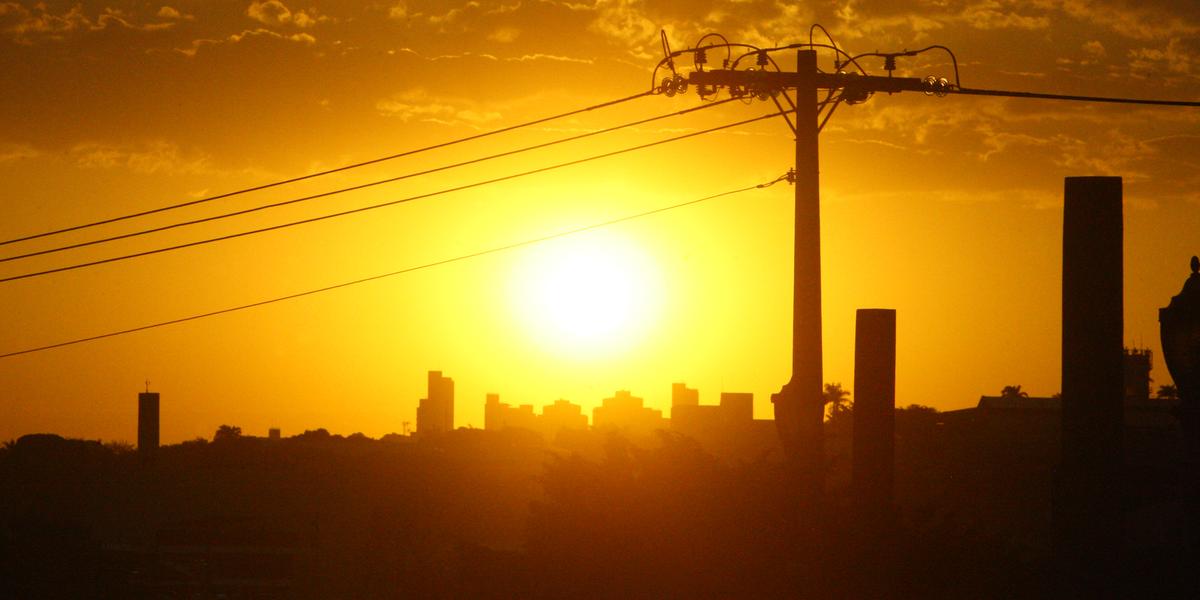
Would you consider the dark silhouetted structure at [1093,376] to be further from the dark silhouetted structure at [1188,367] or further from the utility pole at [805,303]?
the utility pole at [805,303]

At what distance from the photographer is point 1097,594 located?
14.1 meters

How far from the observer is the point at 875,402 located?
21281 millimetres

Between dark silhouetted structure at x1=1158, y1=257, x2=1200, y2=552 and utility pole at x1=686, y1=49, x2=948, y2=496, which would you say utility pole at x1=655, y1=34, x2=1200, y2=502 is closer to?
utility pole at x1=686, y1=49, x2=948, y2=496

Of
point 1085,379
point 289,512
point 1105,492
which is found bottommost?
point 289,512

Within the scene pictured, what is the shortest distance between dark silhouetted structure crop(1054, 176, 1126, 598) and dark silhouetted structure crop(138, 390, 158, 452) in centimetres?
11897

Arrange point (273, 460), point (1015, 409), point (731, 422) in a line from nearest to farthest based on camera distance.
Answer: point (1015, 409), point (273, 460), point (731, 422)

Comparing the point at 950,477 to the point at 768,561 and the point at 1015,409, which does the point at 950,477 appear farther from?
the point at 768,561

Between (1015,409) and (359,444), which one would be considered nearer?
(1015,409)

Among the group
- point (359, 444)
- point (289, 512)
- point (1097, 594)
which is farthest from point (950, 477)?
point (359, 444)


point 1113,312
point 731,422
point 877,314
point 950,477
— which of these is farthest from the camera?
point 731,422

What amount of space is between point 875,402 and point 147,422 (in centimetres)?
11469

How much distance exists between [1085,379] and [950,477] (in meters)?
72.0

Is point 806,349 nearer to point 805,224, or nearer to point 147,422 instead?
point 805,224

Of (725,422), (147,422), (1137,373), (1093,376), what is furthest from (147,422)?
(1093,376)
